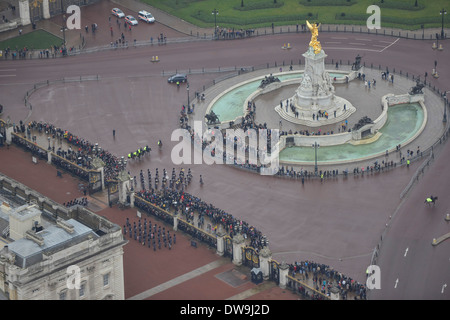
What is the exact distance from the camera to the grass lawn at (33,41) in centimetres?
18788

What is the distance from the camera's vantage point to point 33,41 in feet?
623

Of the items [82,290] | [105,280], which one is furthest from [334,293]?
[82,290]

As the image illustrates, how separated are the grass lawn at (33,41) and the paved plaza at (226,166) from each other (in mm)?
3071

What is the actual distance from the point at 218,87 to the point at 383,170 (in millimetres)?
37884

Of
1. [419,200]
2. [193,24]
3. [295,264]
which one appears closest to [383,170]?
[419,200]

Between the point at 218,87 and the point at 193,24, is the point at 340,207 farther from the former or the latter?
the point at 193,24

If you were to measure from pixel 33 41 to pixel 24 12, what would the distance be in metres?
8.65

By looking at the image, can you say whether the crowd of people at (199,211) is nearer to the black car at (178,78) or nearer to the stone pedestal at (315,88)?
the stone pedestal at (315,88)

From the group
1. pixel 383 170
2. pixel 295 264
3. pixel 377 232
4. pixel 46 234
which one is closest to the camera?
pixel 46 234

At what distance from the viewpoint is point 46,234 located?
109 metres

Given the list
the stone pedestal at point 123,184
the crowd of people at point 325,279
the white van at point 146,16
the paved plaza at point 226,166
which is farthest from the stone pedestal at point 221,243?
the white van at point 146,16

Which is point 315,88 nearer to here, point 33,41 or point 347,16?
point 347,16

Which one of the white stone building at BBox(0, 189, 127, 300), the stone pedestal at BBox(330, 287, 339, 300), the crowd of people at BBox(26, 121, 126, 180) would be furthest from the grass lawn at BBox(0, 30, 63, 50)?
the stone pedestal at BBox(330, 287, 339, 300)

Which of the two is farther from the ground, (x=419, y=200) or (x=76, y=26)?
(x=76, y=26)
